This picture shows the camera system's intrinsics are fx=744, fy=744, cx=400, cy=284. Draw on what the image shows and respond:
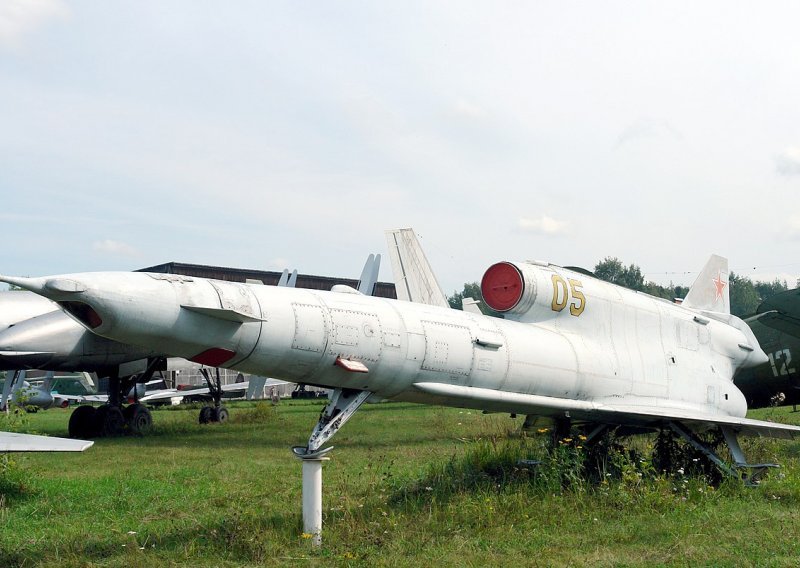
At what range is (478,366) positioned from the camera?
24.6ft

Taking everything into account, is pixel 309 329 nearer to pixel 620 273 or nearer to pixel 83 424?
pixel 83 424

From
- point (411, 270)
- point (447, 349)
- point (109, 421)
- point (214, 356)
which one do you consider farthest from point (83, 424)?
point (447, 349)

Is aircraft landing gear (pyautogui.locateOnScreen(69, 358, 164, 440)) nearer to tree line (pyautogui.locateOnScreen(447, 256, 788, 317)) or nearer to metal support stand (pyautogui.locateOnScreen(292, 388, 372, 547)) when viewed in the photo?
metal support stand (pyautogui.locateOnScreen(292, 388, 372, 547))

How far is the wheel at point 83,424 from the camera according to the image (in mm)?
17016

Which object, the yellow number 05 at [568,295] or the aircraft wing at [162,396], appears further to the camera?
the aircraft wing at [162,396]

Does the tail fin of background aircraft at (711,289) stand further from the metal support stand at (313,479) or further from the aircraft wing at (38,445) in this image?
the aircraft wing at (38,445)

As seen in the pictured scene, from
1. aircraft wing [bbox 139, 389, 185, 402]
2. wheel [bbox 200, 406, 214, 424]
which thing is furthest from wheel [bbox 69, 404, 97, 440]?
aircraft wing [bbox 139, 389, 185, 402]

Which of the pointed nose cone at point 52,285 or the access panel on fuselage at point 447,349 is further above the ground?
the pointed nose cone at point 52,285

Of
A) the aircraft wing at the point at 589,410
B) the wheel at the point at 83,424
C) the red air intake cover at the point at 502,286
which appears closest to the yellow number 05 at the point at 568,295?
the red air intake cover at the point at 502,286

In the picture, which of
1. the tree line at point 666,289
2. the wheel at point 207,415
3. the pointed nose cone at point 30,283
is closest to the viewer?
the pointed nose cone at point 30,283

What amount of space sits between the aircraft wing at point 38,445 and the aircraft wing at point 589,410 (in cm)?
339

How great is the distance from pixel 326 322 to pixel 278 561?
6.51 ft

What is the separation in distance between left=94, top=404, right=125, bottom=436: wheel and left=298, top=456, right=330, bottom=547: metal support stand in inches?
490

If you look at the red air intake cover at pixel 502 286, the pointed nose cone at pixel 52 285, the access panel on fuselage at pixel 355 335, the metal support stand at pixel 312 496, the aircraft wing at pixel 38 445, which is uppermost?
the red air intake cover at pixel 502 286
